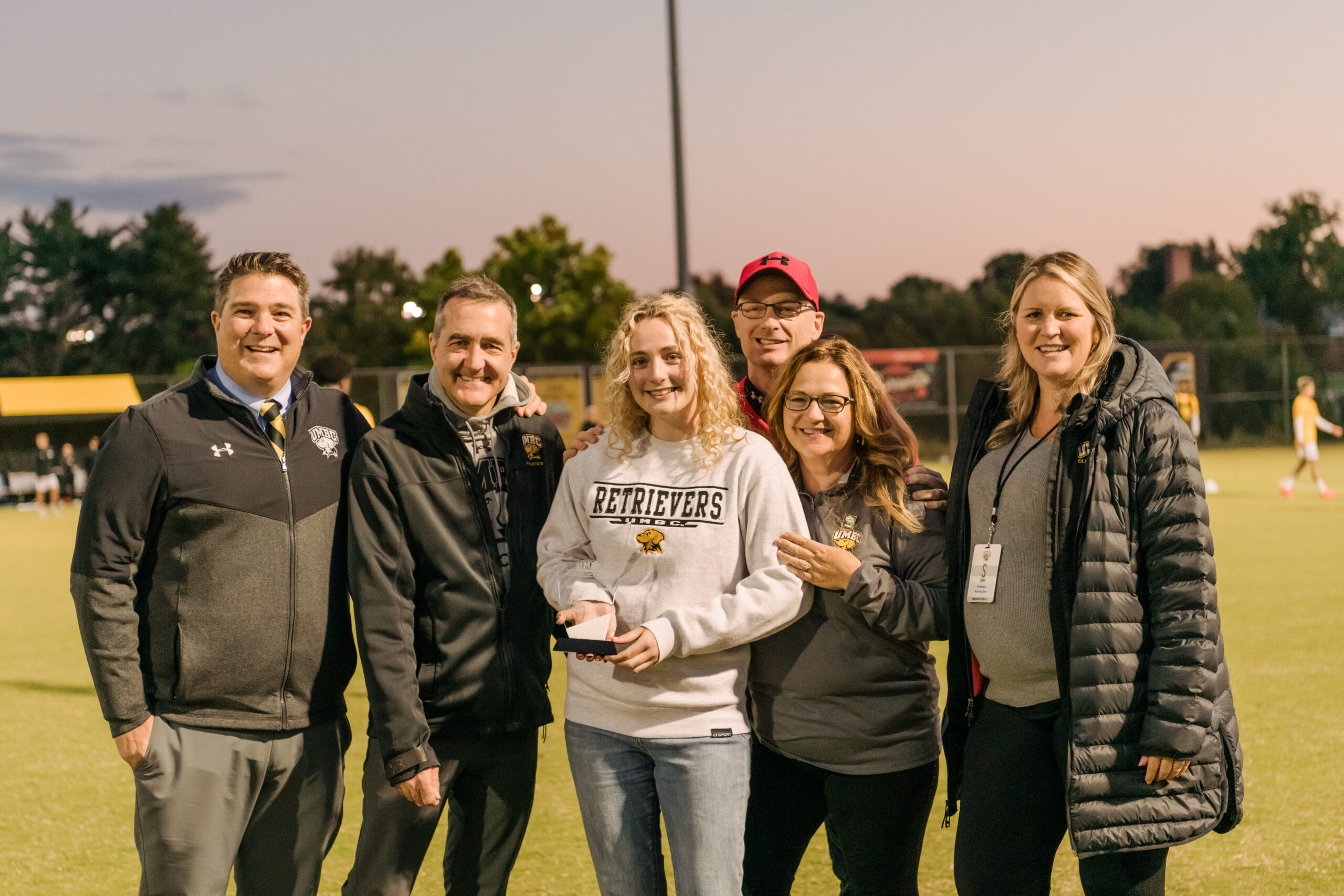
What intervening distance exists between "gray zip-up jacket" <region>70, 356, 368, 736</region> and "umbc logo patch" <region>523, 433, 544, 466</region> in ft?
1.93

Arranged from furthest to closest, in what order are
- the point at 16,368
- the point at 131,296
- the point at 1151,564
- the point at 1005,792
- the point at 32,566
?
the point at 131,296, the point at 16,368, the point at 32,566, the point at 1005,792, the point at 1151,564

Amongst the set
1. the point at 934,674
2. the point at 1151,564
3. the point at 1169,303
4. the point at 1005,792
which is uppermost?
the point at 1169,303

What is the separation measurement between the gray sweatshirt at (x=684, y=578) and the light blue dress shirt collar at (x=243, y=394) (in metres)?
0.93

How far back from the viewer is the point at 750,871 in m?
3.07

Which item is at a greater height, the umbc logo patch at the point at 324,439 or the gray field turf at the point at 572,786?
the umbc logo patch at the point at 324,439

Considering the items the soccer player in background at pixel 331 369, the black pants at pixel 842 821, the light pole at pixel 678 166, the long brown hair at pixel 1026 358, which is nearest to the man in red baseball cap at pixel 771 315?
the long brown hair at pixel 1026 358

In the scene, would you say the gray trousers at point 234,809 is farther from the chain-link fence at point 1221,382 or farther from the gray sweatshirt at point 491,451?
the chain-link fence at point 1221,382

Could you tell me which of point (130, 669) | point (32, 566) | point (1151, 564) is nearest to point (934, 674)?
point (1151, 564)

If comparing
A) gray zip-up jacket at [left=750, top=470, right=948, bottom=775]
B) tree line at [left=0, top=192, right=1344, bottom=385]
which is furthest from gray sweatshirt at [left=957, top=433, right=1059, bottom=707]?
tree line at [left=0, top=192, right=1344, bottom=385]

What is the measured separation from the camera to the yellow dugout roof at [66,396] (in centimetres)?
3119

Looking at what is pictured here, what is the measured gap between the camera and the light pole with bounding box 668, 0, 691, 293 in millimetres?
12148

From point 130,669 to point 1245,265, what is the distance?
78.6 m

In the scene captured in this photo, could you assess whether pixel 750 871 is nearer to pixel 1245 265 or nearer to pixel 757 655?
pixel 757 655

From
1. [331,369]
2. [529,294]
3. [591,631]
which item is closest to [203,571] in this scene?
[591,631]
